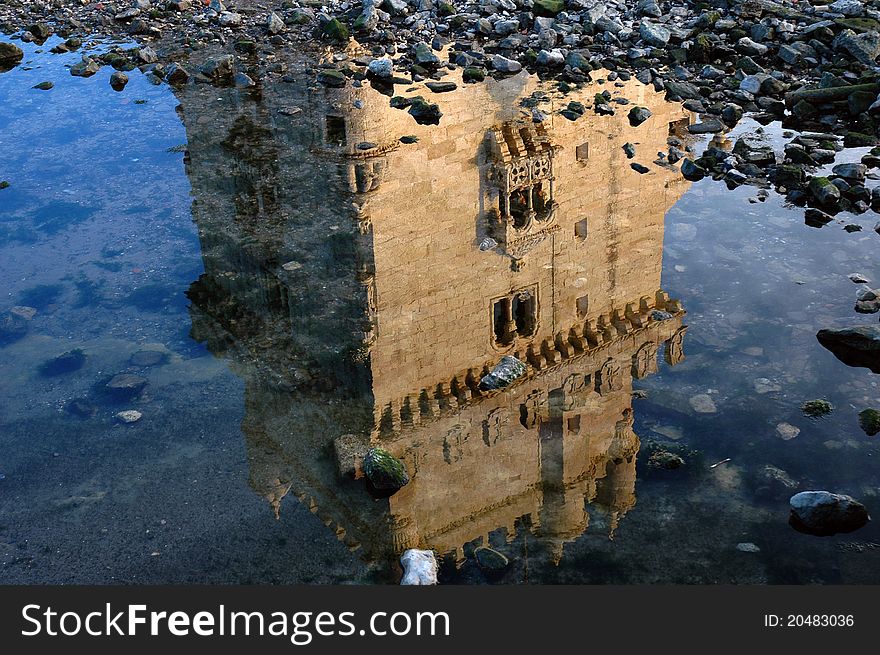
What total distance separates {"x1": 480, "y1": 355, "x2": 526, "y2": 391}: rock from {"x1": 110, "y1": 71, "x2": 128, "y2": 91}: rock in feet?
32.9

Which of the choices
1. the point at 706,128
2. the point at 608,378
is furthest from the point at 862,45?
the point at 608,378

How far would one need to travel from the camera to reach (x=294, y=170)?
1034cm

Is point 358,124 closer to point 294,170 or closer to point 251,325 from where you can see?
point 294,170

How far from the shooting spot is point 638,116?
1155cm

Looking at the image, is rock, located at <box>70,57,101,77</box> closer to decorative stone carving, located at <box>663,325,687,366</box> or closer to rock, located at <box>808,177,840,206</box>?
rock, located at <box>808,177,840,206</box>

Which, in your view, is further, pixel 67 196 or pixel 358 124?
pixel 358 124

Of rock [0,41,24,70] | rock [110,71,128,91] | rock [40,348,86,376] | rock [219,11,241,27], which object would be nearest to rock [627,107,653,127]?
rock [40,348,86,376]

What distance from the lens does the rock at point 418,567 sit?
5.11 metres

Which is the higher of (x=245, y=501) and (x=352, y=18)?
(x=352, y=18)

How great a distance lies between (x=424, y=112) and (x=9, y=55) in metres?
8.86

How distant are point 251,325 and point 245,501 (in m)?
2.18

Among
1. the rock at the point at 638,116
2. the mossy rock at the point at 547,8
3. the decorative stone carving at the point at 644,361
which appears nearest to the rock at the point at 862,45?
the rock at the point at 638,116

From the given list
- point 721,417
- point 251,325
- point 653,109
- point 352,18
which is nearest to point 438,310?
point 251,325

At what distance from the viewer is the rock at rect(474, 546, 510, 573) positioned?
17.2ft
